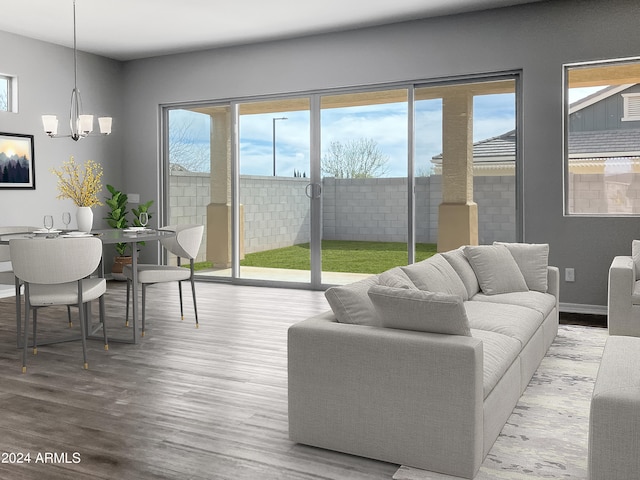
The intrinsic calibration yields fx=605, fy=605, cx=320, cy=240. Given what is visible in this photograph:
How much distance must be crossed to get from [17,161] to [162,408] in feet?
15.9

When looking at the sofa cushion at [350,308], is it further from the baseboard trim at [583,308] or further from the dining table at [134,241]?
the baseboard trim at [583,308]

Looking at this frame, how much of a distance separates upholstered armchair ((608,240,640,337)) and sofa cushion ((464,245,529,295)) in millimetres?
698

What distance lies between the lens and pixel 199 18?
6.31 metres

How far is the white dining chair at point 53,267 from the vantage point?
3.77m

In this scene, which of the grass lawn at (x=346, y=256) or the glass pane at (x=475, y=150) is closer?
the glass pane at (x=475, y=150)

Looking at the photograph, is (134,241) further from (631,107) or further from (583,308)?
(631,107)

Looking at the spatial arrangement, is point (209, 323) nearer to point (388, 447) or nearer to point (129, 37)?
point (388, 447)

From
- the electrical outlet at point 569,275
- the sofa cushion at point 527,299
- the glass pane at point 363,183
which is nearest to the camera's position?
the sofa cushion at point 527,299

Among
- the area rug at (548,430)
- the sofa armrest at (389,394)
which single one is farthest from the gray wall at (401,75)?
the sofa armrest at (389,394)

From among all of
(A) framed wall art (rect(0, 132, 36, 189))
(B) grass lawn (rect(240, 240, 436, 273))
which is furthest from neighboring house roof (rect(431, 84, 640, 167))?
(A) framed wall art (rect(0, 132, 36, 189))

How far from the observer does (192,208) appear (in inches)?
313

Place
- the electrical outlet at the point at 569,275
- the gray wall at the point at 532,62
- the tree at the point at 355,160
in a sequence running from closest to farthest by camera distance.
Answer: the gray wall at the point at 532,62, the electrical outlet at the point at 569,275, the tree at the point at 355,160

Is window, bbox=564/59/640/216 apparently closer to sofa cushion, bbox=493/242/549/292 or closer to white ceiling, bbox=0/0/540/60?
white ceiling, bbox=0/0/540/60

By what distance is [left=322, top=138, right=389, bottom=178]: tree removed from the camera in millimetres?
6781
